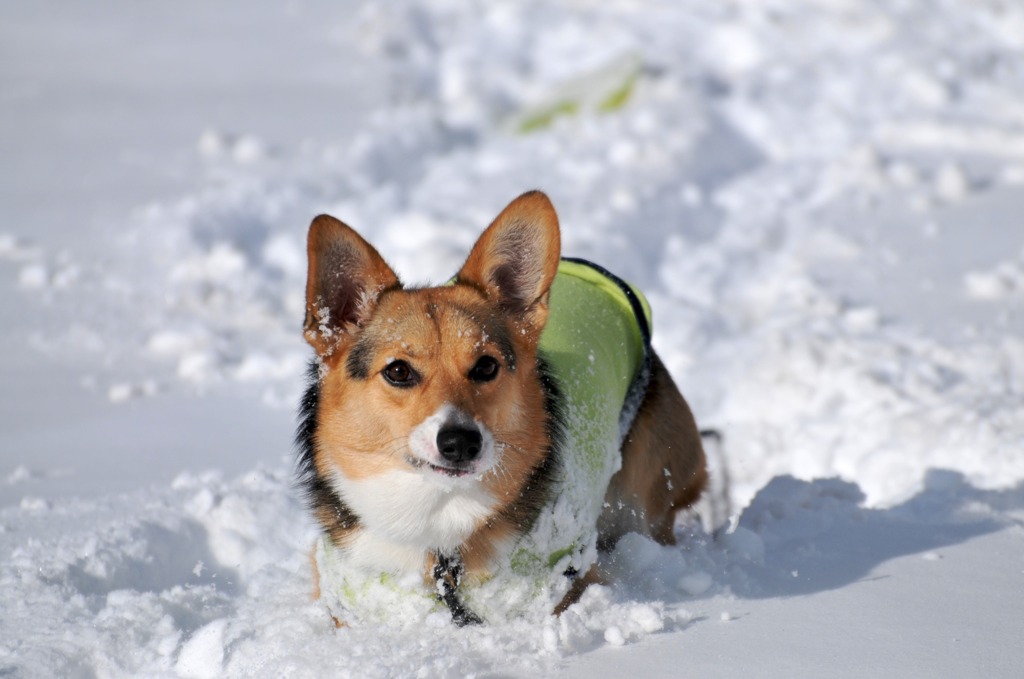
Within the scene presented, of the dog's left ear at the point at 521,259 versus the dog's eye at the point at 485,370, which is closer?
the dog's eye at the point at 485,370

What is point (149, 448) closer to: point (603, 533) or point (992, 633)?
point (603, 533)

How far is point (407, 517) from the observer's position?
103 inches

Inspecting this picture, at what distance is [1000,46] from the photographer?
364 inches

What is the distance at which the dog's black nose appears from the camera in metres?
2.38

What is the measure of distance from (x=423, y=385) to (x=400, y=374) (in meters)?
0.07

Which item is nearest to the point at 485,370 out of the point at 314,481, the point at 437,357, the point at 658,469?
the point at 437,357

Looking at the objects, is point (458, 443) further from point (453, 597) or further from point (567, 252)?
point (567, 252)

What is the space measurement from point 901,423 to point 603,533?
1.49 metres

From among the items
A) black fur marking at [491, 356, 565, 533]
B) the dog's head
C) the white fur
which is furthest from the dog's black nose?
black fur marking at [491, 356, 565, 533]

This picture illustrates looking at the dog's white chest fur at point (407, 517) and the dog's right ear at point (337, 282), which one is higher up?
the dog's right ear at point (337, 282)

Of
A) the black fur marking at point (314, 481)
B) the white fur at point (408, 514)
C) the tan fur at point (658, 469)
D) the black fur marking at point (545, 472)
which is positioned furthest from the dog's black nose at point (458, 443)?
the tan fur at point (658, 469)

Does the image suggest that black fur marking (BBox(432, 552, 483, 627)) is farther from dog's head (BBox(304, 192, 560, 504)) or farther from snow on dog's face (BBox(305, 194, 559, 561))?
dog's head (BBox(304, 192, 560, 504))

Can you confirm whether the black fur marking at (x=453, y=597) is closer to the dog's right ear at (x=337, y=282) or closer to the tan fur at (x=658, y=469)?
the dog's right ear at (x=337, y=282)

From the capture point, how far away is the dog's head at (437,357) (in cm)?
250
